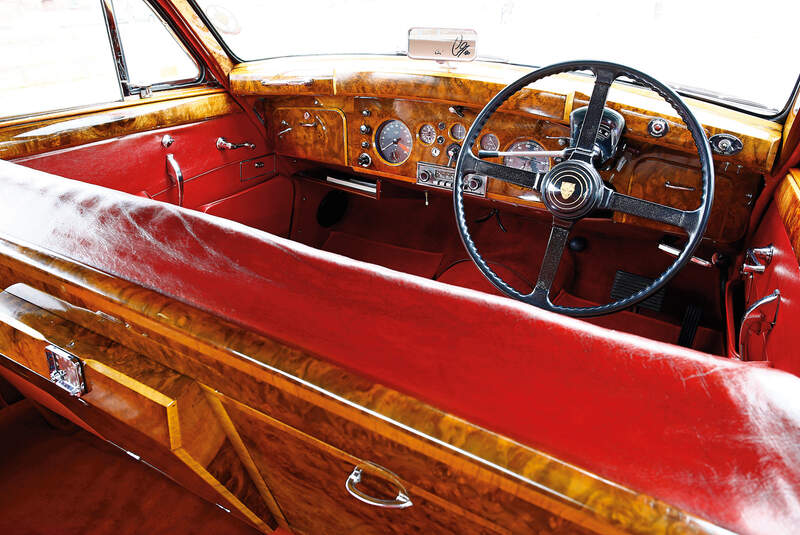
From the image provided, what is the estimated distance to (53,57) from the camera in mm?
1890

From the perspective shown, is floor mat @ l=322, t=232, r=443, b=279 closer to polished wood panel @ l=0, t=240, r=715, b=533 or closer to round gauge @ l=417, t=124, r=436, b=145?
round gauge @ l=417, t=124, r=436, b=145

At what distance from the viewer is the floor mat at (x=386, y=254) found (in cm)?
273

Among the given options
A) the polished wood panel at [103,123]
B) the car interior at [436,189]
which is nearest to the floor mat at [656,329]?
the car interior at [436,189]

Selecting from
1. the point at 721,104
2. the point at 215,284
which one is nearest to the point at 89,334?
the point at 215,284

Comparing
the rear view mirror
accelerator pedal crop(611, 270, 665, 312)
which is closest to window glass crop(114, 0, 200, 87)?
the rear view mirror

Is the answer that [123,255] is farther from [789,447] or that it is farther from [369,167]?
[369,167]

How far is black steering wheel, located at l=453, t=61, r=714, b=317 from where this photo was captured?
1324 mm

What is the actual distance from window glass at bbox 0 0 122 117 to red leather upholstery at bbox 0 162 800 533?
1.38 metres

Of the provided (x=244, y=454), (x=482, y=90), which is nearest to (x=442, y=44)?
(x=482, y=90)

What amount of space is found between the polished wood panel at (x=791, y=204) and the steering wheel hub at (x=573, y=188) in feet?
1.41

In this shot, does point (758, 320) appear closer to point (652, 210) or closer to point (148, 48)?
point (652, 210)

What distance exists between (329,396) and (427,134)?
5.85 ft

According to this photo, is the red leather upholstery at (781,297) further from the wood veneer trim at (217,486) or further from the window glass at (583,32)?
the wood veneer trim at (217,486)

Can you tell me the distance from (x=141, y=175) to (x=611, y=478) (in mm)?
2066
